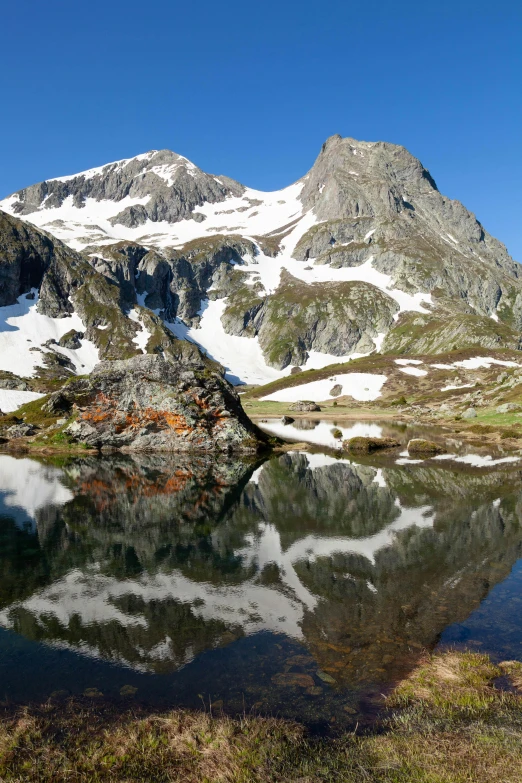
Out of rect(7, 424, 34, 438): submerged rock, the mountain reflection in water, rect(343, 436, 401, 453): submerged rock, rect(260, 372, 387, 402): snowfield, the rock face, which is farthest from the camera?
rect(260, 372, 387, 402): snowfield

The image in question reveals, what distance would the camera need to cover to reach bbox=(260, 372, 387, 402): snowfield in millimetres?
162625

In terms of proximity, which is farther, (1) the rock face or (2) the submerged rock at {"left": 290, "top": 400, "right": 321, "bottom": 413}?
(2) the submerged rock at {"left": 290, "top": 400, "right": 321, "bottom": 413}

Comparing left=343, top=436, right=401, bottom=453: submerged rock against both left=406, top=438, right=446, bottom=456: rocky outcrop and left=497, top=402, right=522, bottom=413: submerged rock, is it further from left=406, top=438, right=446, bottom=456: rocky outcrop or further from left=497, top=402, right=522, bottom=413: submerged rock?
left=497, top=402, right=522, bottom=413: submerged rock

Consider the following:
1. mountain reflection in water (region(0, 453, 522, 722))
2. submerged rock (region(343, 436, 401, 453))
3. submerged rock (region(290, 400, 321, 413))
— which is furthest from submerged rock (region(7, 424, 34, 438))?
submerged rock (region(290, 400, 321, 413))

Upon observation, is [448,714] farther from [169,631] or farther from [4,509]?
[4,509]

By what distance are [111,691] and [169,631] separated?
8.54 ft

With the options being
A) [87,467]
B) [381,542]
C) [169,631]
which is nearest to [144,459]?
[87,467]

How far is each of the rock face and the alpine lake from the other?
61.4 ft

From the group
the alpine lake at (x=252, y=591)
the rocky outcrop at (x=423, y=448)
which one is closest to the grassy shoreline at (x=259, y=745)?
the alpine lake at (x=252, y=591)

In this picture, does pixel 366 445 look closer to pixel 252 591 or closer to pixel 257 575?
pixel 257 575

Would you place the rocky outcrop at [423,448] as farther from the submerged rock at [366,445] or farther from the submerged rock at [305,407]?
the submerged rock at [305,407]

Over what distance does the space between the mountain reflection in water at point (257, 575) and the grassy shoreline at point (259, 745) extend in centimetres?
88

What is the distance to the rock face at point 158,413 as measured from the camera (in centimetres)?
4862

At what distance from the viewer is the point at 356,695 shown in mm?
9344
